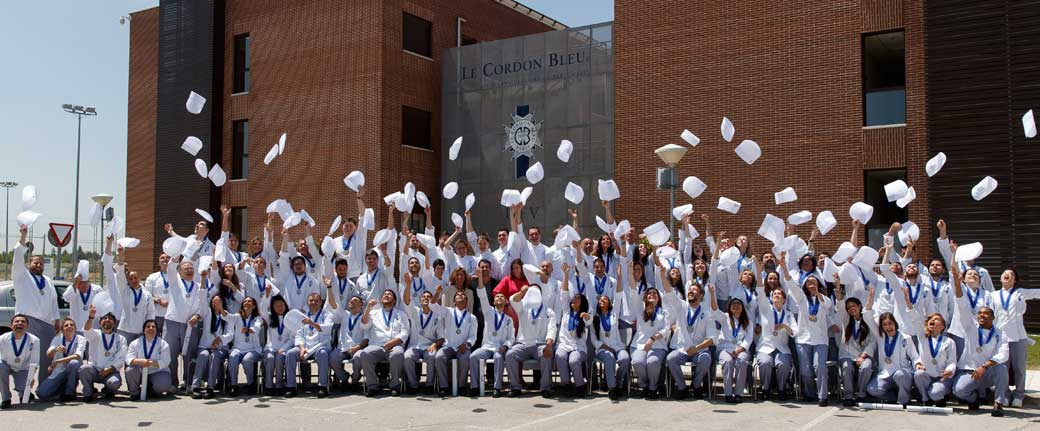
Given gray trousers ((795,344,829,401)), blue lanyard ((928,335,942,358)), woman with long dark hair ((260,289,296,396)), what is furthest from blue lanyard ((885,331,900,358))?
woman with long dark hair ((260,289,296,396))

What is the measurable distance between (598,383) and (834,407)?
300cm

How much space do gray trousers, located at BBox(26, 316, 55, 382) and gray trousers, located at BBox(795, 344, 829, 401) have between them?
9.08m

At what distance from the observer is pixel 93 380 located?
1131cm

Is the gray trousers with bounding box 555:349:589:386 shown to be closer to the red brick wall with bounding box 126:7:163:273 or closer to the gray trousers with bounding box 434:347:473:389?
the gray trousers with bounding box 434:347:473:389

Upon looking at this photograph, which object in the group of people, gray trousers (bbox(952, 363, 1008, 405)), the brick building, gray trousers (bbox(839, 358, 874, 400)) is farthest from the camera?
the brick building

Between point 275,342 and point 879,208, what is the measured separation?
14.1 meters

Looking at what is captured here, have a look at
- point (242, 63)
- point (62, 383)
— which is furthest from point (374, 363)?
point (242, 63)

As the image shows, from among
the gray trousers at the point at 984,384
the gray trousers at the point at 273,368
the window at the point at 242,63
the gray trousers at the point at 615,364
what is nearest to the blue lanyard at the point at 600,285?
the gray trousers at the point at 615,364

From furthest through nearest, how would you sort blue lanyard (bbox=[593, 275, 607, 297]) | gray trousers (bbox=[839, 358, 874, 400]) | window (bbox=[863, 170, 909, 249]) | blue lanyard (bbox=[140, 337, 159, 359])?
1. window (bbox=[863, 170, 909, 249])
2. blue lanyard (bbox=[593, 275, 607, 297])
3. blue lanyard (bbox=[140, 337, 159, 359])
4. gray trousers (bbox=[839, 358, 874, 400])

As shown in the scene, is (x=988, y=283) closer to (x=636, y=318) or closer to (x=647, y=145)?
(x=636, y=318)

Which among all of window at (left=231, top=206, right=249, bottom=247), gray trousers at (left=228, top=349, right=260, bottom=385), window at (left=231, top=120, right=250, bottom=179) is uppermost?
window at (left=231, top=120, right=250, bottom=179)

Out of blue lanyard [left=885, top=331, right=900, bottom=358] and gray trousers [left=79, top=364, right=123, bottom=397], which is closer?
blue lanyard [left=885, top=331, right=900, bottom=358]

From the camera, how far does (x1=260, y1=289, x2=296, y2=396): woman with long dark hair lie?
38.6 ft

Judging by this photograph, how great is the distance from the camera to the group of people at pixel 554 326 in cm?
1069
